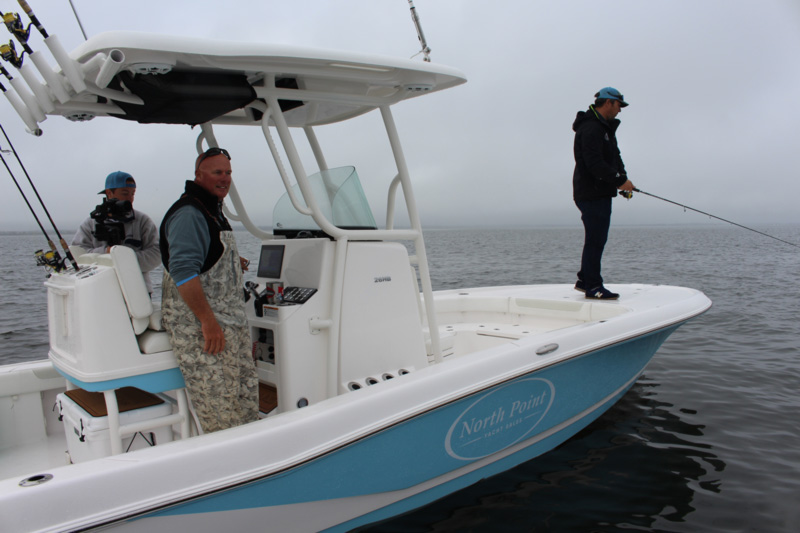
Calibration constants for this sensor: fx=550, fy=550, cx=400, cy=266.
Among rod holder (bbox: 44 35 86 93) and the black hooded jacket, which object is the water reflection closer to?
the black hooded jacket

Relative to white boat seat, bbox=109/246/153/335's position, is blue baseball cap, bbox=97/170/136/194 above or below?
above

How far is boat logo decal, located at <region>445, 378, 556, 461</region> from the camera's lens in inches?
121

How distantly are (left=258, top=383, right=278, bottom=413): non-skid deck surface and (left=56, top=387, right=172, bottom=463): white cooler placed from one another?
1.67 feet

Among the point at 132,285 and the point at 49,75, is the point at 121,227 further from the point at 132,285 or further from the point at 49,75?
the point at 49,75

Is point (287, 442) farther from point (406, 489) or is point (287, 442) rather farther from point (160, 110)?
point (160, 110)

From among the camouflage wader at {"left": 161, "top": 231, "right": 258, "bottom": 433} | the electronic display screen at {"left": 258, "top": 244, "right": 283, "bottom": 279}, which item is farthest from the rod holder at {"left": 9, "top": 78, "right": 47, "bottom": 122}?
the electronic display screen at {"left": 258, "top": 244, "right": 283, "bottom": 279}

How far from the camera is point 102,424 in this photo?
2578 mm

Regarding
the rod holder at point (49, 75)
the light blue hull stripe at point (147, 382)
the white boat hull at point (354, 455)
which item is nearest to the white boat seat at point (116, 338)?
the light blue hull stripe at point (147, 382)

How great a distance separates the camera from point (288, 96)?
302 centimetres

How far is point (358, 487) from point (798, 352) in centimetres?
683

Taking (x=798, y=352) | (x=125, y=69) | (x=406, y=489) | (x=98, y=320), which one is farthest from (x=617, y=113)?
(x=798, y=352)

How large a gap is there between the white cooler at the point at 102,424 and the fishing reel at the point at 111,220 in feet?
2.79

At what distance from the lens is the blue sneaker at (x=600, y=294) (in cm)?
497

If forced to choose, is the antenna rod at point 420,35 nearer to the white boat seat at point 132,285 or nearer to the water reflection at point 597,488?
the white boat seat at point 132,285
